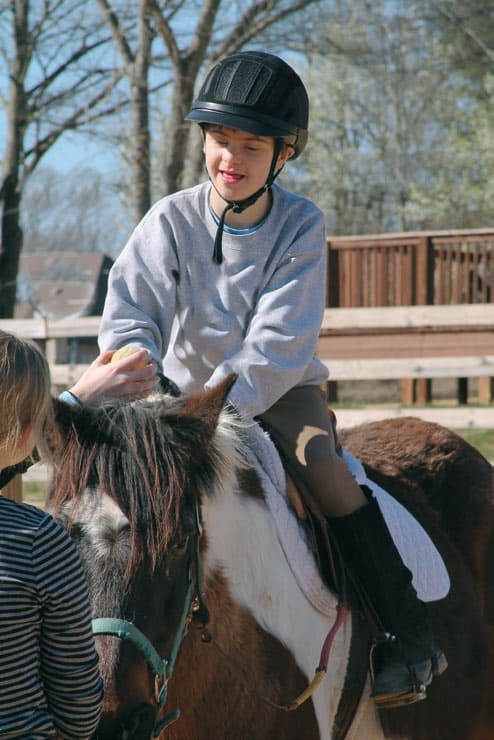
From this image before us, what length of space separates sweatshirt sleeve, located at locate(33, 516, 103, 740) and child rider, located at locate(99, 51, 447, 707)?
1056mm

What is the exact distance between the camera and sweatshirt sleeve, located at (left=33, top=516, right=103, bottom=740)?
173cm

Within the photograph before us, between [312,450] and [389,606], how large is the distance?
55 cm

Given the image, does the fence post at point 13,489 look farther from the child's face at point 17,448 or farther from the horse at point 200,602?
the child's face at point 17,448

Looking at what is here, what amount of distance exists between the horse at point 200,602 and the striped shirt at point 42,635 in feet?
0.56

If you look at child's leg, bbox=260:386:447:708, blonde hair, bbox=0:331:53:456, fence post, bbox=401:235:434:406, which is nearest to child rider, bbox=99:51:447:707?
child's leg, bbox=260:386:447:708

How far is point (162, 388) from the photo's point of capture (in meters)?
2.52

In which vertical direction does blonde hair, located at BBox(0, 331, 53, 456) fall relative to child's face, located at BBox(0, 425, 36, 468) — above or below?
→ above

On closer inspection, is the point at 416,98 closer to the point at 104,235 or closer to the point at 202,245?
the point at 104,235

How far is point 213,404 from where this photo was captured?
2.23m

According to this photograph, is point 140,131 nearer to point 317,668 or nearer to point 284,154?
point 284,154

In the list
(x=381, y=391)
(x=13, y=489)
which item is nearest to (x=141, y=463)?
(x=13, y=489)

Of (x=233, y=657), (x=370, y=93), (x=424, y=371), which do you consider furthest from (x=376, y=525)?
(x=370, y=93)

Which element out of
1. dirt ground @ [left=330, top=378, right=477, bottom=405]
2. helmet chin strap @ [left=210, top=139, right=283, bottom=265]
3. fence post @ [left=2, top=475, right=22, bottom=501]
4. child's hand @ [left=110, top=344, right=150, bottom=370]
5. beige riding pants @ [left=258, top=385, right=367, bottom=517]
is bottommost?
dirt ground @ [left=330, top=378, right=477, bottom=405]

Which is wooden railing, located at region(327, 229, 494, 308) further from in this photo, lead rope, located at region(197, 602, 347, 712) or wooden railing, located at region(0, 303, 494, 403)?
lead rope, located at region(197, 602, 347, 712)
